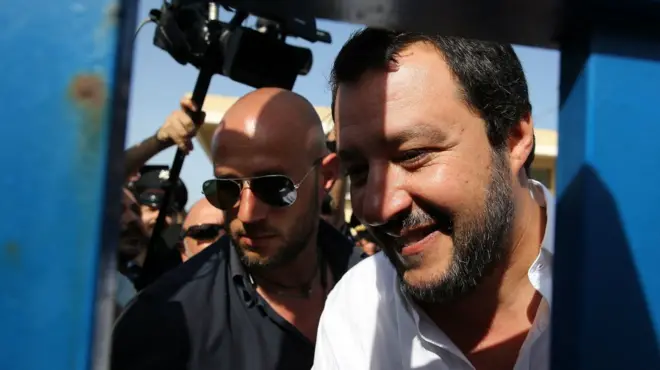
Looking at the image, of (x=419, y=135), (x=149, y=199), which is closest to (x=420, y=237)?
(x=419, y=135)

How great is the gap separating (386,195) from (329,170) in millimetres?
1152

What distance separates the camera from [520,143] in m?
1.38

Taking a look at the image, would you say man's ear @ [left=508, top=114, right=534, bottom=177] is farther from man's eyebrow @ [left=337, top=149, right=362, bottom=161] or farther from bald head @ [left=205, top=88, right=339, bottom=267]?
bald head @ [left=205, top=88, right=339, bottom=267]

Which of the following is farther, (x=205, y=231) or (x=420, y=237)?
(x=205, y=231)

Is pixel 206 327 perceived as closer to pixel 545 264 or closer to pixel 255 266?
pixel 255 266

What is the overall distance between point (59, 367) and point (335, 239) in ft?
6.11

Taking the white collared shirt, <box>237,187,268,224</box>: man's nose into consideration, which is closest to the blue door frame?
the white collared shirt

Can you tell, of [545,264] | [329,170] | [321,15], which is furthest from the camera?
[329,170]

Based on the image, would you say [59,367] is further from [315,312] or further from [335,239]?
[335,239]

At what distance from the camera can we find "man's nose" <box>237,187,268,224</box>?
1.93 m

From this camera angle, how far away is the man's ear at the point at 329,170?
2264 millimetres

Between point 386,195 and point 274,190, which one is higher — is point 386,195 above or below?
above

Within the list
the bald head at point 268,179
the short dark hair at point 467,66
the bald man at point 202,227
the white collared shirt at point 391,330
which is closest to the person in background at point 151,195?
the bald man at point 202,227

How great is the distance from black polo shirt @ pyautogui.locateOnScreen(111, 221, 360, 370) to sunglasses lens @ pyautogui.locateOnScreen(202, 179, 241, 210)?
0.16 meters
